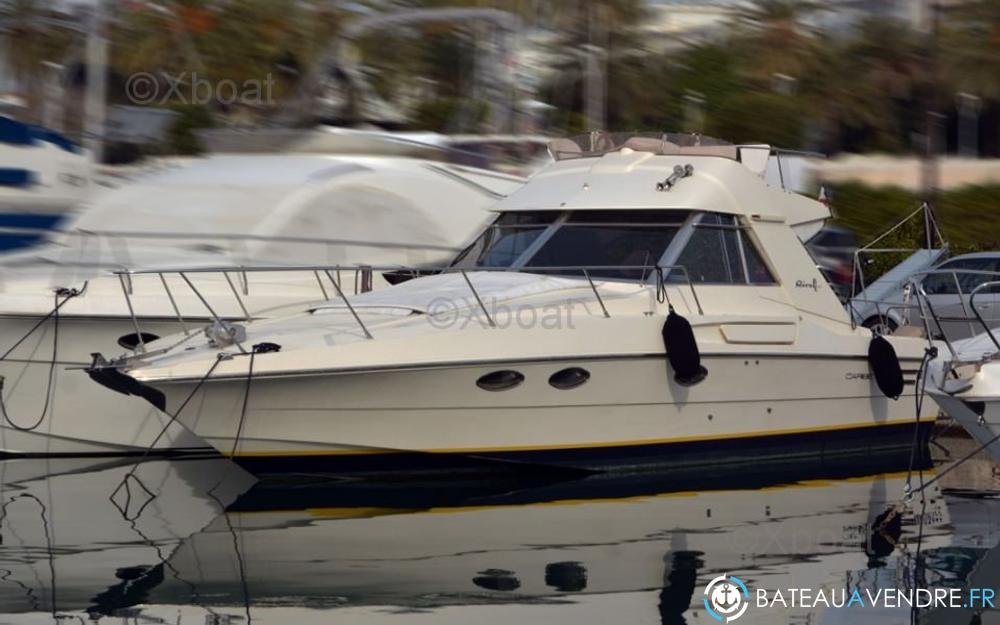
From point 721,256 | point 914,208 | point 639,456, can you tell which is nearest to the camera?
point 639,456

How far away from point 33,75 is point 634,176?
14.1 m

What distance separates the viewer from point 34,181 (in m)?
13.5

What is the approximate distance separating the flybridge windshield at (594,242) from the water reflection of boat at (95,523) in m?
2.63

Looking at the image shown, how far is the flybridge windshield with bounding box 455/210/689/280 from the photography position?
456 inches

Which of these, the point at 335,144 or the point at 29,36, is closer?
the point at 335,144

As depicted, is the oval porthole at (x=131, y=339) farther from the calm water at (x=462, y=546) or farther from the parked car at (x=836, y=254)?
the parked car at (x=836, y=254)

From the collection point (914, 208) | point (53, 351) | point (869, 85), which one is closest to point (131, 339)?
point (53, 351)

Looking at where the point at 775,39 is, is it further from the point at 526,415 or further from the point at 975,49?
the point at 526,415

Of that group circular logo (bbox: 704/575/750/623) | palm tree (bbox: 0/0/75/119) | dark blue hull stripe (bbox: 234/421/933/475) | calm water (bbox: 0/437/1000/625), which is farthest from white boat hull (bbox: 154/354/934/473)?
palm tree (bbox: 0/0/75/119)

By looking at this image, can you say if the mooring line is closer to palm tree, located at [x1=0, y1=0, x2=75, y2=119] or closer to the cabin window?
the cabin window

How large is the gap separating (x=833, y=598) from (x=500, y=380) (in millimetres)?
3228

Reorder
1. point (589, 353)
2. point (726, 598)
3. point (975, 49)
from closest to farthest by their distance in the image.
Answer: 1. point (726, 598)
2. point (589, 353)
3. point (975, 49)

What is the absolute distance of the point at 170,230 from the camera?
13.2 metres

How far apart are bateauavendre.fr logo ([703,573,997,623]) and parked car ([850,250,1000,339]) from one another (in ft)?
13.8
